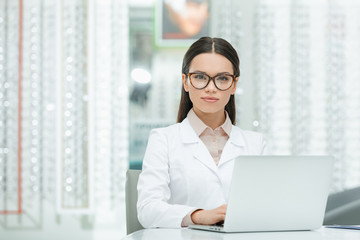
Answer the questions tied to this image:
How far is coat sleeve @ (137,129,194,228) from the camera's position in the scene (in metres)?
1.53

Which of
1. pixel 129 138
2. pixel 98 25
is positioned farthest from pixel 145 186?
pixel 98 25

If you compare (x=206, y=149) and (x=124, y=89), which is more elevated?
(x=124, y=89)

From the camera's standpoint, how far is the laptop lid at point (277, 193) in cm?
129

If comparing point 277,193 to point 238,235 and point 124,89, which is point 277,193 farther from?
point 124,89

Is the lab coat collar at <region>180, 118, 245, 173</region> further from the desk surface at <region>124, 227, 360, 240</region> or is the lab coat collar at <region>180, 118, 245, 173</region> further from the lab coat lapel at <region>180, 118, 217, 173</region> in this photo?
the desk surface at <region>124, 227, 360, 240</region>

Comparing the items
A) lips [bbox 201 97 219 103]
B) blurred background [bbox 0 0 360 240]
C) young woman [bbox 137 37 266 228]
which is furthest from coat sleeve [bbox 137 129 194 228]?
blurred background [bbox 0 0 360 240]

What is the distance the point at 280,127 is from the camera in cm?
410

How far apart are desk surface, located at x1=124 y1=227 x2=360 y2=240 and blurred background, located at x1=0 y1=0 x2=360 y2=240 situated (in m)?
2.67

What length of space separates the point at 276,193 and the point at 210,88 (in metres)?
0.45

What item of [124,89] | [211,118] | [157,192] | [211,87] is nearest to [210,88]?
[211,87]

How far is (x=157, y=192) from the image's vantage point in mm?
1679

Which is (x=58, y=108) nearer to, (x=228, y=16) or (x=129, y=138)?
(x=129, y=138)

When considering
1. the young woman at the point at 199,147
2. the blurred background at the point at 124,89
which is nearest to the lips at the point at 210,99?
the young woman at the point at 199,147

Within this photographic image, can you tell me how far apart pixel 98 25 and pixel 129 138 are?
2.95 ft
